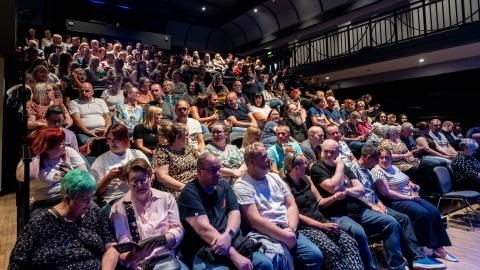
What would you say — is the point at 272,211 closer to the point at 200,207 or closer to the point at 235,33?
the point at 200,207

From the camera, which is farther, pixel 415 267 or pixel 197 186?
pixel 415 267

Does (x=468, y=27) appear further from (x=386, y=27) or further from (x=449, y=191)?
(x=449, y=191)

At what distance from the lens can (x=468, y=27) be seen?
20.7ft

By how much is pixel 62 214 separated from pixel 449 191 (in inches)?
170

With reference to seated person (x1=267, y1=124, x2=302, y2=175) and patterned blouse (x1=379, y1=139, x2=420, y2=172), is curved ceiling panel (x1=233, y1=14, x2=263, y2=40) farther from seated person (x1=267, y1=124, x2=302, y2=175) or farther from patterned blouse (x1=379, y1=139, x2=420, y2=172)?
seated person (x1=267, y1=124, x2=302, y2=175)

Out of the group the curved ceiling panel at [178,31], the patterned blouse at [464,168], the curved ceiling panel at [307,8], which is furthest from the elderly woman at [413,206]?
the curved ceiling panel at [178,31]

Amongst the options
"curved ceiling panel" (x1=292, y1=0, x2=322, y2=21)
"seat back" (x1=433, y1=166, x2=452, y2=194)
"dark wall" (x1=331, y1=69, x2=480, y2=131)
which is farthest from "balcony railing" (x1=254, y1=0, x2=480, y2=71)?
"seat back" (x1=433, y1=166, x2=452, y2=194)

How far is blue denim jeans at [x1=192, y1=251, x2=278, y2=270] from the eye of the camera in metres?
1.83

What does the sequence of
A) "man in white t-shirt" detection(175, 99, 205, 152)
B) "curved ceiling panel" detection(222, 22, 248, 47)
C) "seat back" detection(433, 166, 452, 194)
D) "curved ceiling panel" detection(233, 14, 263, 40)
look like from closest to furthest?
1. "man in white t-shirt" detection(175, 99, 205, 152)
2. "seat back" detection(433, 166, 452, 194)
3. "curved ceiling panel" detection(233, 14, 263, 40)
4. "curved ceiling panel" detection(222, 22, 248, 47)

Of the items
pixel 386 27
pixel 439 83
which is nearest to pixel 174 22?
pixel 386 27

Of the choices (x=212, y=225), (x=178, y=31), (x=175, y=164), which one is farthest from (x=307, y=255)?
(x=178, y=31)

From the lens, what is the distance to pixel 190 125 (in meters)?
3.56

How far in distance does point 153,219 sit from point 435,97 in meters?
8.91

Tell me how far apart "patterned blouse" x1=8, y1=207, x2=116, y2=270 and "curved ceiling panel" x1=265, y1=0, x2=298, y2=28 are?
1156 centimetres
